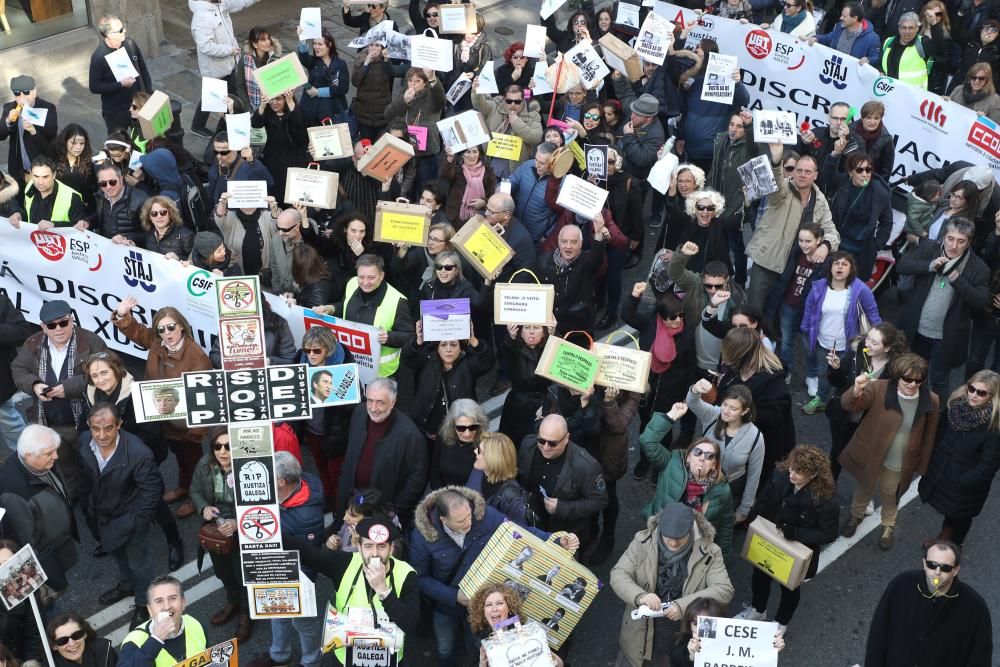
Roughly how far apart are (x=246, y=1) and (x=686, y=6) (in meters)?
5.53

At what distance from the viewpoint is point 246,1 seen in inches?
610

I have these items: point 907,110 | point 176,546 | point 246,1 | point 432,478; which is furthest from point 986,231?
point 246,1

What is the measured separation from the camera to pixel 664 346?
8.99 meters

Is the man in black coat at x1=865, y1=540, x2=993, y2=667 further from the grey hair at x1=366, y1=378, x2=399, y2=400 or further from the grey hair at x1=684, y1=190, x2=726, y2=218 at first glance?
the grey hair at x1=684, y1=190, x2=726, y2=218

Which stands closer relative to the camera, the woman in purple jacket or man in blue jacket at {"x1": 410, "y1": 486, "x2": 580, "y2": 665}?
man in blue jacket at {"x1": 410, "y1": 486, "x2": 580, "y2": 665}

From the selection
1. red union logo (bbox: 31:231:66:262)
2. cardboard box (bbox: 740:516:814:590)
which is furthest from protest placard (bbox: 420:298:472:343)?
red union logo (bbox: 31:231:66:262)

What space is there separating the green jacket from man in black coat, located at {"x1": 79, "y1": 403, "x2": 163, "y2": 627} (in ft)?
10.4

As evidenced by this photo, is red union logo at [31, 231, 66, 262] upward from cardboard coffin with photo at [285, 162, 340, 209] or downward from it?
downward

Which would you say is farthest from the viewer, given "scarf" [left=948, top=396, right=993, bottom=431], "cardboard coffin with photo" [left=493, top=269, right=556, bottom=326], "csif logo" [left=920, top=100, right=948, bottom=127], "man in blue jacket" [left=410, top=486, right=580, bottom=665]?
"csif logo" [left=920, top=100, right=948, bottom=127]

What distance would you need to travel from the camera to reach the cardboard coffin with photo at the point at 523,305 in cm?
857

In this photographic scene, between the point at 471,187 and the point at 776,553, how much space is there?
4.74 metres

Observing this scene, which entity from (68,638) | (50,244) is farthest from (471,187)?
(68,638)

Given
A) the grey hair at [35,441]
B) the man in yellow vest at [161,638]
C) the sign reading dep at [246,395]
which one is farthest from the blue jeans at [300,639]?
the grey hair at [35,441]

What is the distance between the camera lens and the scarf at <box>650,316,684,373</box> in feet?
29.4
